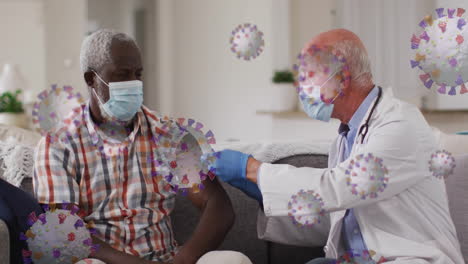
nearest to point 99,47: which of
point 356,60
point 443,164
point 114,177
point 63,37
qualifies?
point 114,177

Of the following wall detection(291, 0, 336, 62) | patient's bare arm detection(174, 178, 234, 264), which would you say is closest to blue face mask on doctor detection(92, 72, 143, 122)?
patient's bare arm detection(174, 178, 234, 264)

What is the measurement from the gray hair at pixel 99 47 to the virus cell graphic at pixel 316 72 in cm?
53

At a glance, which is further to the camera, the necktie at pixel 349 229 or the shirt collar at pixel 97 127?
the shirt collar at pixel 97 127

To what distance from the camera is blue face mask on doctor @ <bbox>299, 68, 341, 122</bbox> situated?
932 mm

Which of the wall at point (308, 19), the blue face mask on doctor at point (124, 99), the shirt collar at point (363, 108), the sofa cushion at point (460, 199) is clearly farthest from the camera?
the wall at point (308, 19)

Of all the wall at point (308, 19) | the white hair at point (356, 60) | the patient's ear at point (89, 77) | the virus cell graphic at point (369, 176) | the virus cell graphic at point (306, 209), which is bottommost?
the virus cell graphic at point (306, 209)

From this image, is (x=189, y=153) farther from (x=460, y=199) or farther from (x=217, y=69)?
(x=217, y=69)

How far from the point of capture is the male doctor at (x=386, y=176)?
1.13m

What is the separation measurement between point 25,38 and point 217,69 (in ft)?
6.61

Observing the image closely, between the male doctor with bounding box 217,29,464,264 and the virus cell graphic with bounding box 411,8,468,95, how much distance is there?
0.62ft

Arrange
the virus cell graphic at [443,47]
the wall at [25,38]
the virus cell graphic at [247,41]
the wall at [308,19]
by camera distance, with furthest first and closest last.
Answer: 1. the wall at [25,38]
2. the wall at [308,19]
3. the virus cell graphic at [247,41]
4. the virus cell graphic at [443,47]

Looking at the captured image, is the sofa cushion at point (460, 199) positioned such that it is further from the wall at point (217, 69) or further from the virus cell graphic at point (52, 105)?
the wall at point (217, 69)

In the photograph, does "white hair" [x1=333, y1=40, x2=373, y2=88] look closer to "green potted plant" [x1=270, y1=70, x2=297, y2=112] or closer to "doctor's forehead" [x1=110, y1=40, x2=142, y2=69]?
"doctor's forehead" [x1=110, y1=40, x2=142, y2=69]

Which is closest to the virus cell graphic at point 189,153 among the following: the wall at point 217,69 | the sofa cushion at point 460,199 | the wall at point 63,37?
the sofa cushion at point 460,199
